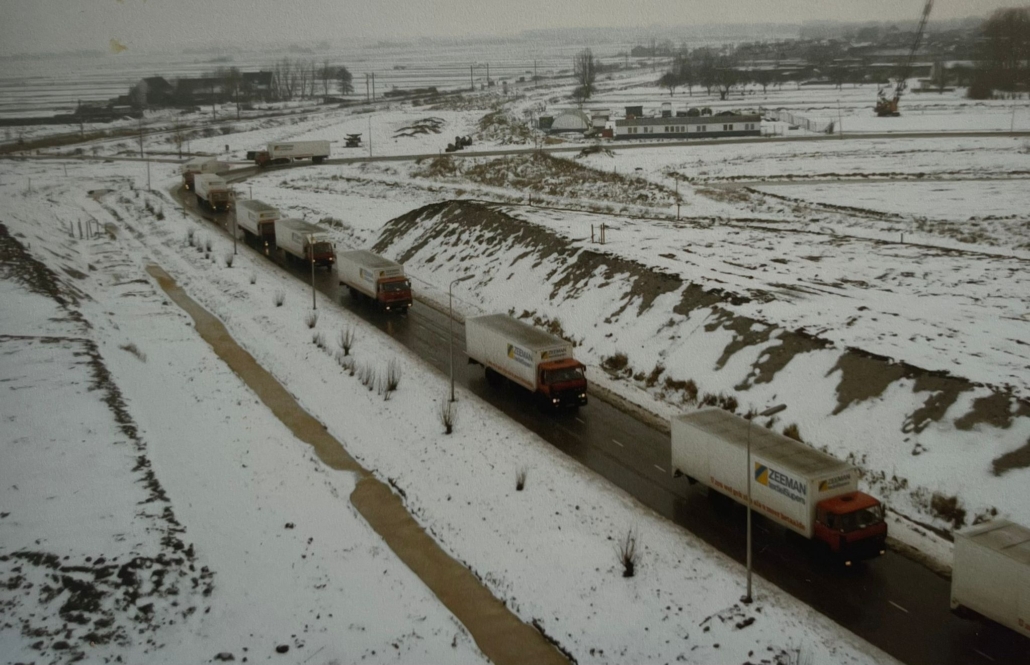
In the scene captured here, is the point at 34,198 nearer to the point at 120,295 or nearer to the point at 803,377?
the point at 120,295

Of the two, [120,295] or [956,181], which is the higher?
[956,181]

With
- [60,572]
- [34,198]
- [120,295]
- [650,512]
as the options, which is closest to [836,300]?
[650,512]

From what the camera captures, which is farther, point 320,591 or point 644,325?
point 644,325

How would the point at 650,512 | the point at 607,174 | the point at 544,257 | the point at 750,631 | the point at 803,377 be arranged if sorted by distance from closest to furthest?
the point at 750,631 < the point at 650,512 < the point at 803,377 < the point at 544,257 < the point at 607,174

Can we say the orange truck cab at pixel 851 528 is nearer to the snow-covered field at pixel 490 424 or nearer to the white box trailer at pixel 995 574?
the snow-covered field at pixel 490 424

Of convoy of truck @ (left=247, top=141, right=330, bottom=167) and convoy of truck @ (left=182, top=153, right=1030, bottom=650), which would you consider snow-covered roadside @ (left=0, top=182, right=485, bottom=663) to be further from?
convoy of truck @ (left=247, top=141, right=330, bottom=167)

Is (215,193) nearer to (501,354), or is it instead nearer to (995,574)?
(501,354)

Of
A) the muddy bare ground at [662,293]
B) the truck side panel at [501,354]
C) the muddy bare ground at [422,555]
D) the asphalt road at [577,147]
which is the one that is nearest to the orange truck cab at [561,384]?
the truck side panel at [501,354]
